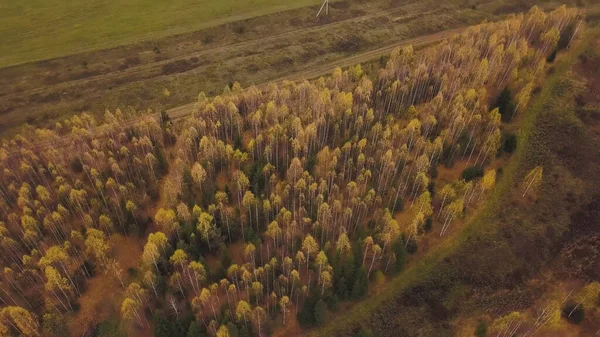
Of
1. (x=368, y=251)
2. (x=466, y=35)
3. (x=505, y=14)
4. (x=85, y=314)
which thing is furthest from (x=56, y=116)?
(x=505, y=14)

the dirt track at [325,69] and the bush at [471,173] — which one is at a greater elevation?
the dirt track at [325,69]

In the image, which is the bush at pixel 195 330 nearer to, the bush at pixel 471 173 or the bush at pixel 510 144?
the bush at pixel 471 173

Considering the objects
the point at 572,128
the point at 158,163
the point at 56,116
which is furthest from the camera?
the point at 56,116

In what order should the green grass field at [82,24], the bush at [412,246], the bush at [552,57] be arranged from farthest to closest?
the green grass field at [82,24], the bush at [552,57], the bush at [412,246]

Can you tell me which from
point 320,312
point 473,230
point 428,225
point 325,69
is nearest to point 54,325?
point 320,312

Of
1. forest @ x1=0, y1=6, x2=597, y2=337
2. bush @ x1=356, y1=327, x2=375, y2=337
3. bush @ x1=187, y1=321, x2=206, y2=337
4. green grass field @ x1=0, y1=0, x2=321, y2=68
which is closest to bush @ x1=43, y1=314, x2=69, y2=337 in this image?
forest @ x1=0, y1=6, x2=597, y2=337

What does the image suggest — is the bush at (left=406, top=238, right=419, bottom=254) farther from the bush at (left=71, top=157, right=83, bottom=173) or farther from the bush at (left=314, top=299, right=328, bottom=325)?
the bush at (left=71, top=157, right=83, bottom=173)

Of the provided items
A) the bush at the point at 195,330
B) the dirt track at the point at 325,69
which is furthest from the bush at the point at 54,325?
the dirt track at the point at 325,69

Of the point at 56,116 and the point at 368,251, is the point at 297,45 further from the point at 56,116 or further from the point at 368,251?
the point at 368,251
